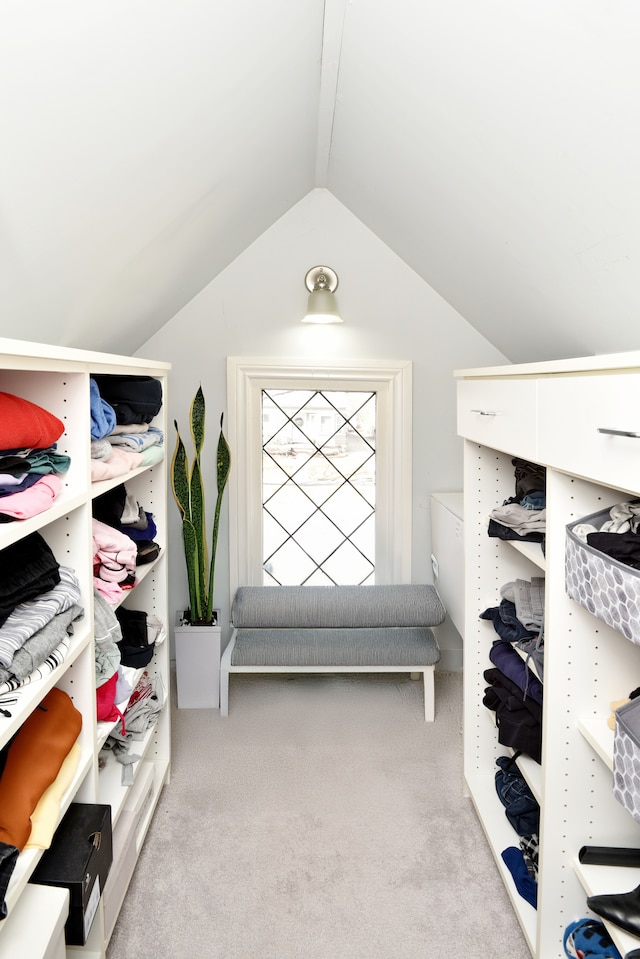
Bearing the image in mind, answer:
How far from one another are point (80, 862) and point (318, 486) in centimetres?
246

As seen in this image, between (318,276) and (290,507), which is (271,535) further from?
(318,276)

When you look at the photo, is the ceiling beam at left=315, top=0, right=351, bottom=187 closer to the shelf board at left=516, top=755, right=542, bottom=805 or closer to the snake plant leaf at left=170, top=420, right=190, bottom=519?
the snake plant leaf at left=170, top=420, right=190, bottom=519

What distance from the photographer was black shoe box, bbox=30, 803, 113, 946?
1381 mm

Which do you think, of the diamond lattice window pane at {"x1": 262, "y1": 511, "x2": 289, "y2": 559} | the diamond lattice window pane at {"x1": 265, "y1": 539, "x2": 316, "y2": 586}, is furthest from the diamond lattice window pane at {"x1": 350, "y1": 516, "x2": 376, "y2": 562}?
the diamond lattice window pane at {"x1": 262, "y1": 511, "x2": 289, "y2": 559}

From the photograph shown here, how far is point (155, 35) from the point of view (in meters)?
1.32

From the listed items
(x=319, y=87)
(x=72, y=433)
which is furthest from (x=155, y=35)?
(x=319, y=87)

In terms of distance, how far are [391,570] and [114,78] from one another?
2.73 m

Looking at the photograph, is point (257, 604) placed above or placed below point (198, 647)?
above

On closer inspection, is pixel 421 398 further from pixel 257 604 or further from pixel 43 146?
pixel 43 146

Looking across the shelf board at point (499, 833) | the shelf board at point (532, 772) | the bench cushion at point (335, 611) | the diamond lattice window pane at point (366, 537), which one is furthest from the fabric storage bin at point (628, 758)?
the diamond lattice window pane at point (366, 537)

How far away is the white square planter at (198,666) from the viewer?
3111 mm

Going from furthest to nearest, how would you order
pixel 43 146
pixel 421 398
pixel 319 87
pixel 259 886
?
pixel 421 398, pixel 319 87, pixel 259 886, pixel 43 146

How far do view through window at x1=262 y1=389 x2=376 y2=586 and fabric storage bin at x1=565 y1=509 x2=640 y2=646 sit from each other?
2.24 metres

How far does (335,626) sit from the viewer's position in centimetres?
305
